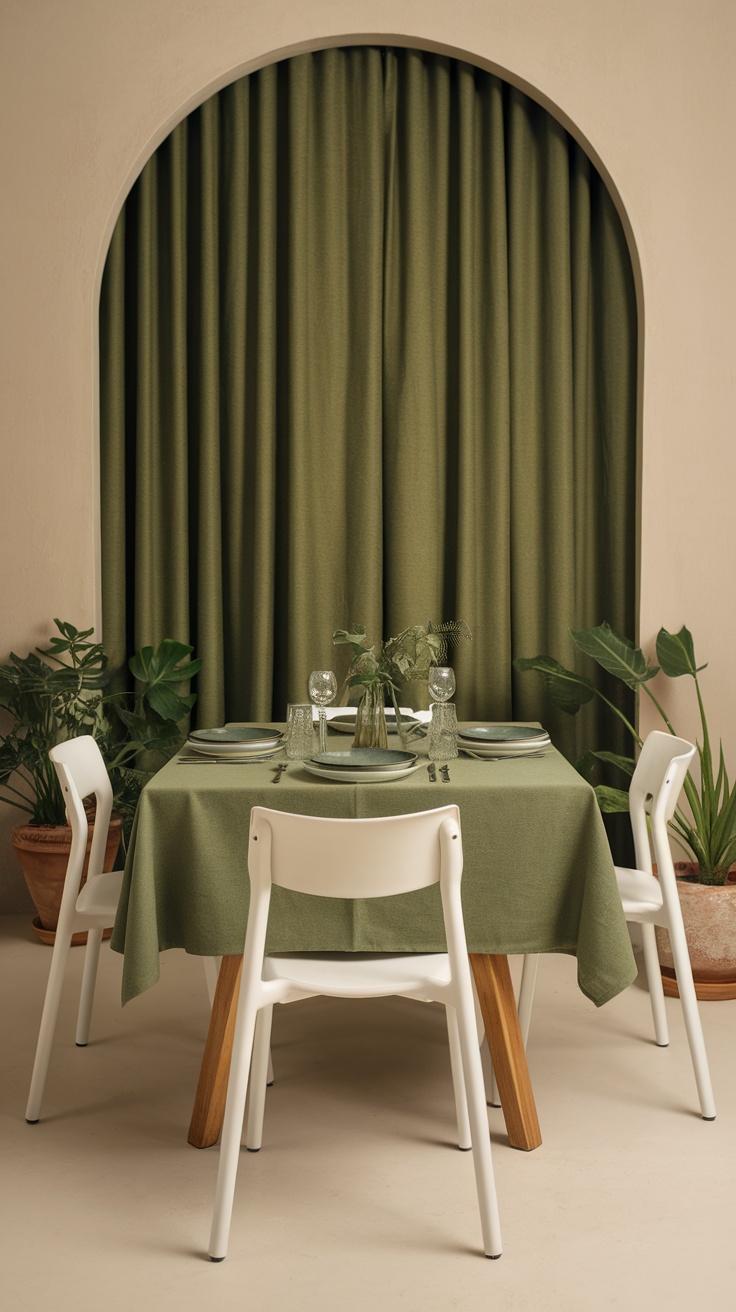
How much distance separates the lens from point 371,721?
253 cm

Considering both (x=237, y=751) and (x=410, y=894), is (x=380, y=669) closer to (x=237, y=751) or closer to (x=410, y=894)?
(x=237, y=751)

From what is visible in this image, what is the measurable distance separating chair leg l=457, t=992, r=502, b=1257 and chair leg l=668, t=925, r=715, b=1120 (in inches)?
27.7

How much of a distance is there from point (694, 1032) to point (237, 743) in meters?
1.18

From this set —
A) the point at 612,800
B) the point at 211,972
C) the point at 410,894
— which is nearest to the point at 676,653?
the point at 612,800

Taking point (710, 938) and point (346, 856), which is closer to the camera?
point (346, 856)

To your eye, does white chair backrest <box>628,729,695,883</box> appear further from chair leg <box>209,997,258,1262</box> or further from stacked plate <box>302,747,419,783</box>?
chair leg <box>209,997,258,1262</box>

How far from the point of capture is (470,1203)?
203 centimetres

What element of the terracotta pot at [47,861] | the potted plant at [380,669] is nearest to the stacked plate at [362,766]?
the potted plant at [380,669]

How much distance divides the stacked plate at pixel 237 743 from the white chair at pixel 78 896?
Result: 26cm

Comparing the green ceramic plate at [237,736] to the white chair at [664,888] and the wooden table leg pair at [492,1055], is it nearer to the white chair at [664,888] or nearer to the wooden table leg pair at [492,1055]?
the wooden table leg pair at [492,1055]

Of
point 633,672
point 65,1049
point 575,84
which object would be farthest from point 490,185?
point 65,1049

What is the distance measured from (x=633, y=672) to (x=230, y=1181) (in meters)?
2.14

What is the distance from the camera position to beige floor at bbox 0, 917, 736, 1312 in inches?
70.6

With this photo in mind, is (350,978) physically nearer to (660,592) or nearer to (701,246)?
(660,592)
